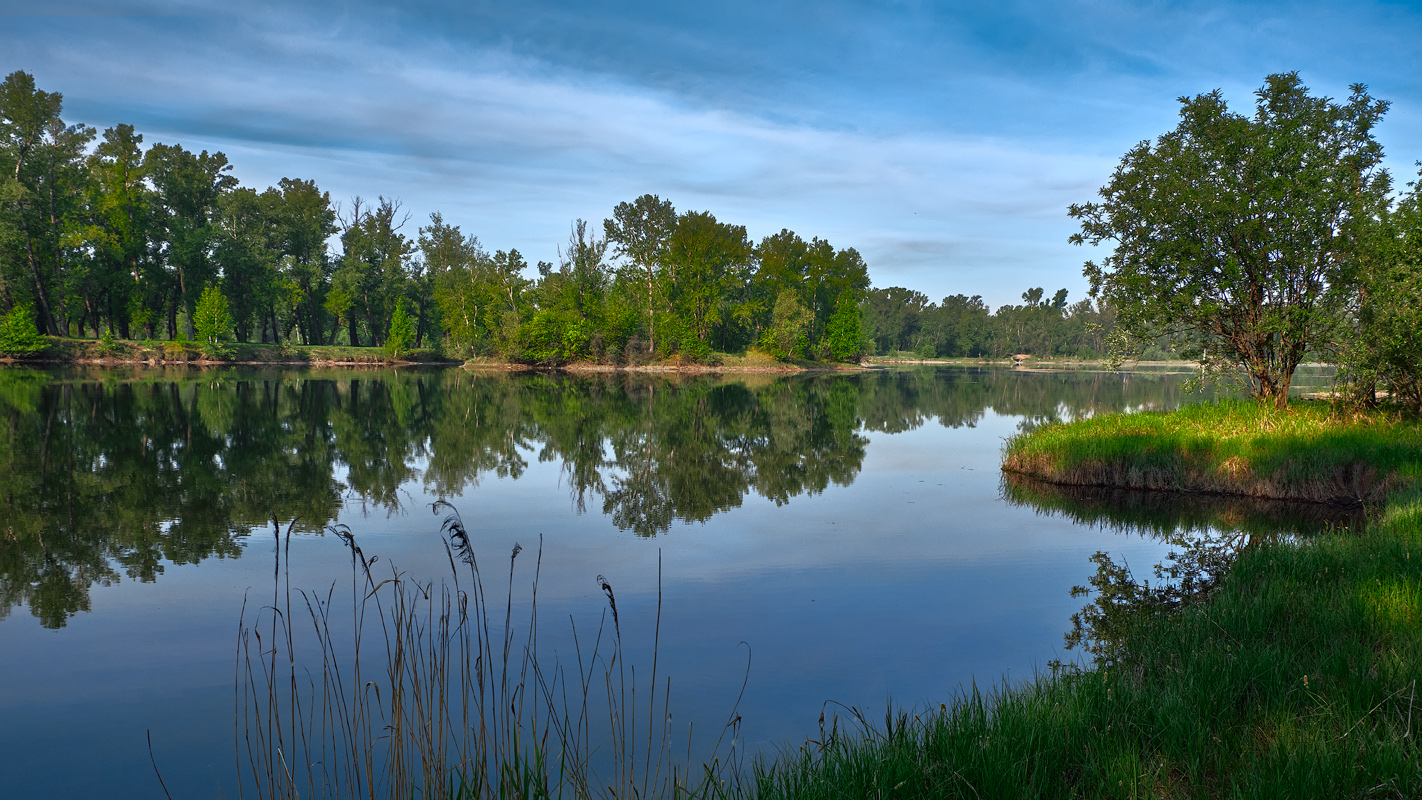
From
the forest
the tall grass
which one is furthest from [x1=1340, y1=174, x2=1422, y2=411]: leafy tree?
the forest

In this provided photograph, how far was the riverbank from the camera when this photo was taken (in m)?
3.46

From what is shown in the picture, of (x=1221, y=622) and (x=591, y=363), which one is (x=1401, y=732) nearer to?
(x=1221, y=622)

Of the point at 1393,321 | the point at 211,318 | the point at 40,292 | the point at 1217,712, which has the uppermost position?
the point at 40,292

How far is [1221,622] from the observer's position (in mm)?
5812

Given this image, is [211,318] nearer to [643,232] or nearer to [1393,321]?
[643,232]

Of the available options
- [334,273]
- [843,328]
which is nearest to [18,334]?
[334,273]

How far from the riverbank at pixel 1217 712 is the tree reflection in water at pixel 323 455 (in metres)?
6.90

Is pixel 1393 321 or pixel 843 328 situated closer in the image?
pixel 1393 321

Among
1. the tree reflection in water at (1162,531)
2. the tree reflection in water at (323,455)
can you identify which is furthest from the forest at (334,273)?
the tree reflection in water at (1162,531)

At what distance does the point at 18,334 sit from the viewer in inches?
2030

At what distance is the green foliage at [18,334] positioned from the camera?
51.2 meters

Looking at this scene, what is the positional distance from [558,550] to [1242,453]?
1204 cm

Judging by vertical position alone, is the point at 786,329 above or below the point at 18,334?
above

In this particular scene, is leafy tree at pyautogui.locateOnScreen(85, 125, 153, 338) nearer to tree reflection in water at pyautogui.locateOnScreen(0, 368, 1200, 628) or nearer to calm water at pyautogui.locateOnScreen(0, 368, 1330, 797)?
tree reflection in water at pyautogui.locateOnScreen(0, 368, 1200, 628)
